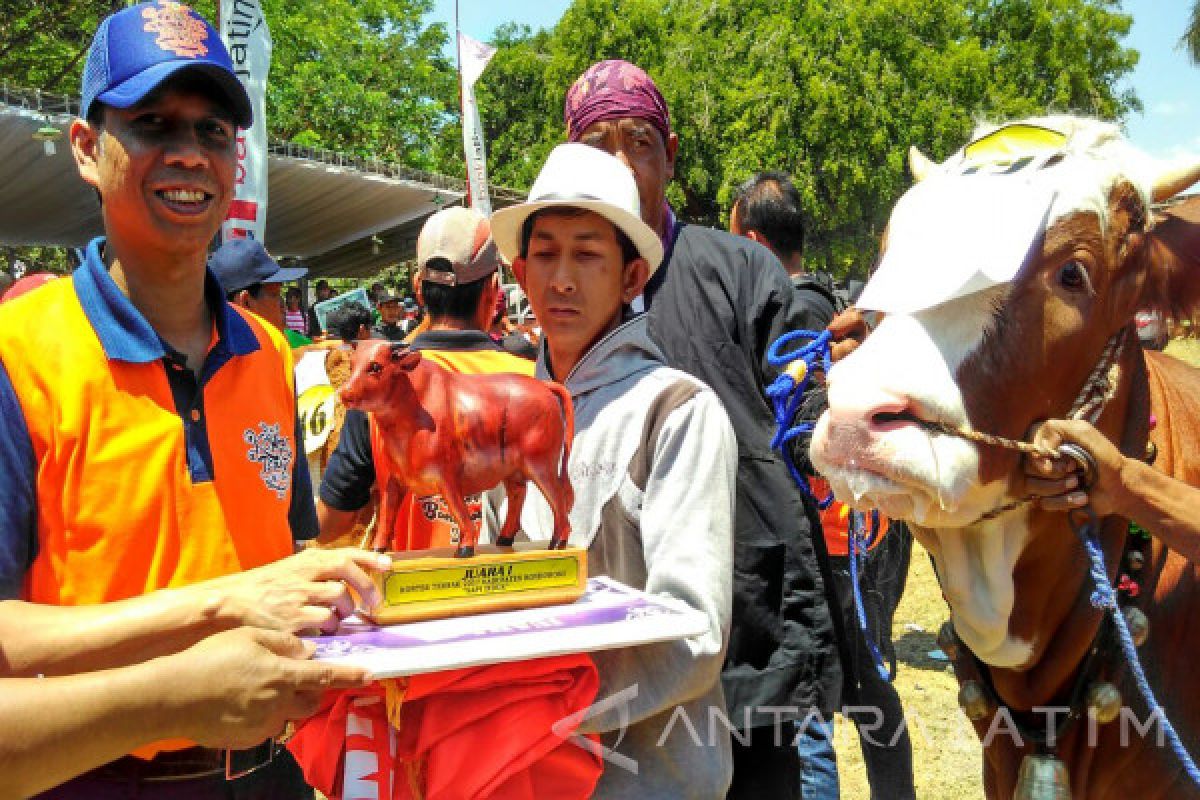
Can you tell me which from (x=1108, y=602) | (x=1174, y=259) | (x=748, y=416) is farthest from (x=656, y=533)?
(x=1174, y=259)

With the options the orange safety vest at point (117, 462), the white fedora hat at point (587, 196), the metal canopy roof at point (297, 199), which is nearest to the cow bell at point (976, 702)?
the white fedora hat at point (587, 196)

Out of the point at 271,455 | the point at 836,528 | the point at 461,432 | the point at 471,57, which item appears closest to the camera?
the point at 461,432

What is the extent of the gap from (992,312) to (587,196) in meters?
0.79

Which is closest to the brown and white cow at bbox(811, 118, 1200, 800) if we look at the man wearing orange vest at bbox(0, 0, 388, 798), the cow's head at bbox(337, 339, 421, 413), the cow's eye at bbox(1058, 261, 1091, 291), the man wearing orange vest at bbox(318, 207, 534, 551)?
the cow's eye at bbox(1058, 261, 1091, 291)

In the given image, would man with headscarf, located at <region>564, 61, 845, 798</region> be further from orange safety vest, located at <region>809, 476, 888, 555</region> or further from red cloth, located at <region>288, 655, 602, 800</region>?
orange safety vest, located at <region>809, 476, 888, 555</region>

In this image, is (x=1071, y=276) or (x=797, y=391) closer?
(x=1071, y=276)

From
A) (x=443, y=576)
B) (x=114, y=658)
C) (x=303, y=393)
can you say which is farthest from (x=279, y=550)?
(x=303, y=393)

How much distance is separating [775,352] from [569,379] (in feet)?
3.06

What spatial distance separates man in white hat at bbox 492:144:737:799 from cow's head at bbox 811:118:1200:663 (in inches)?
10.0

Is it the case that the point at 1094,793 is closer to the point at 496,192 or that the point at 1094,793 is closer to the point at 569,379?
the point at 569,379

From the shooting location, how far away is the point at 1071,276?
1.75 m

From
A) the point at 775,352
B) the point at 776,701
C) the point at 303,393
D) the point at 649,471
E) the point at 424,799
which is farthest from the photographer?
the point at 303,393

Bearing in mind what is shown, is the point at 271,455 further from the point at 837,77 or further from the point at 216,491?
the point at 837,77

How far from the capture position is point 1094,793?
2.01 meters
